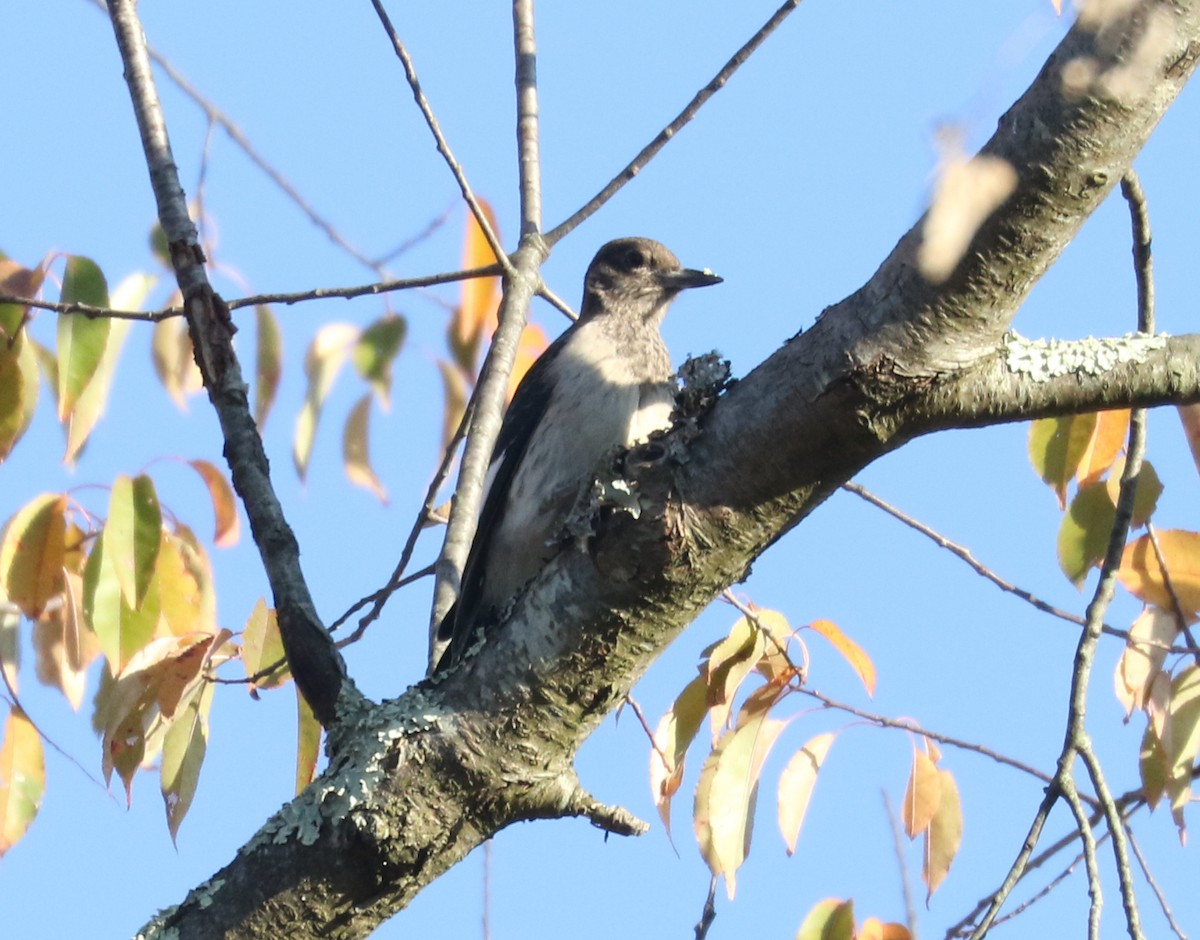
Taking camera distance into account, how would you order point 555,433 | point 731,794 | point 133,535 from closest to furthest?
1. point 133,535
2. point 731,794
3. point 555,433

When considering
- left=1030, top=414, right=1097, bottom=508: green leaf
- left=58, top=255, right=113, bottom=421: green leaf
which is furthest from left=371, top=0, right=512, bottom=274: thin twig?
left=1030, top=414, right=1097, bottom=508: green leaf

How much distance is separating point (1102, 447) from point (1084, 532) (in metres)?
0.22

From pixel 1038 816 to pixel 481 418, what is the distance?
1717 mm

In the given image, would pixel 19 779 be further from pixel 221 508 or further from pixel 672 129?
pixel 672 129

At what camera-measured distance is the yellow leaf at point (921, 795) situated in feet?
10.5

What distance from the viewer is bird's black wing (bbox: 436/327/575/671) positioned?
4.07 metres

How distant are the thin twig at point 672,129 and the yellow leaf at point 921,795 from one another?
167 cm

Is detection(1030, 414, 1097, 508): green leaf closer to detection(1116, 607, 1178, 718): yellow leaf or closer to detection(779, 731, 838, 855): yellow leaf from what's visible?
detection(1116, 607, 1178, 718): yellow leaf


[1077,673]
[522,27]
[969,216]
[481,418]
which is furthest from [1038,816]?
[522,27]

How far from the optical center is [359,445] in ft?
13.0

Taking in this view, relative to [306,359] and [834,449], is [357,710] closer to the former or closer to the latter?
[834,449]

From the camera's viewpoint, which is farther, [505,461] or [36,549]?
[505,461]

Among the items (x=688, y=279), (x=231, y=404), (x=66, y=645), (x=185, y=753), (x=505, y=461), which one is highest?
(x=688, y=279)

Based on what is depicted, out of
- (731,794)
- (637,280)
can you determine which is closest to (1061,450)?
(731,794)
